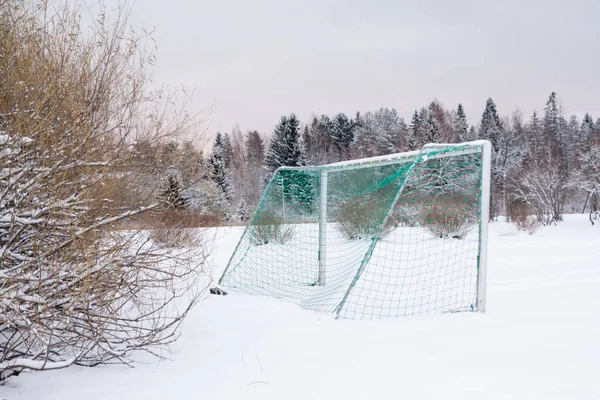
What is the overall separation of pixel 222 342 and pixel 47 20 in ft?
8.34

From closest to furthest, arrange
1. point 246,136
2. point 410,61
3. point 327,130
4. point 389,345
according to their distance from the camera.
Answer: point 389,345, point 410,61, point 327,130, point 246,136

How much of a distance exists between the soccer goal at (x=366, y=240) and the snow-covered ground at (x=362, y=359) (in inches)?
17.9

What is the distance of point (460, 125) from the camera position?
103 ft

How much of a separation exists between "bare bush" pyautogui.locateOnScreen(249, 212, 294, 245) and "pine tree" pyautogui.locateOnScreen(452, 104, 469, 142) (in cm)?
2464

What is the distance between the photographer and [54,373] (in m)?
2.22

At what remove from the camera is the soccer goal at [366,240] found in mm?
3689

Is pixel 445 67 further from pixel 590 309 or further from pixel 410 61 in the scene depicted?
pixel 590 309

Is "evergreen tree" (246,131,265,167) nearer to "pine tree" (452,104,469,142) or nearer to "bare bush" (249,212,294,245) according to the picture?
"pine tree" (452,104,469,142)

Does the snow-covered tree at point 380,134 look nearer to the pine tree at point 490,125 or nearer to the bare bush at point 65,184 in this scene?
the pine tree at point 490,125

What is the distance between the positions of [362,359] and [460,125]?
32452 millimetres

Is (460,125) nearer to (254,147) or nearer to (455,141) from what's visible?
(455,141)

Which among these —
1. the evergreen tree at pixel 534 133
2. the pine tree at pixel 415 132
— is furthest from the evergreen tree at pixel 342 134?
the evergreen tree at pixel 534 133

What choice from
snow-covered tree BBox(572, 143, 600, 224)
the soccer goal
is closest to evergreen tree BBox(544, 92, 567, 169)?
snow-covered tree BBox(572, 143, 600, 224)

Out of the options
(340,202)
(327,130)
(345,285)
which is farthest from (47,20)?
(327,130)
